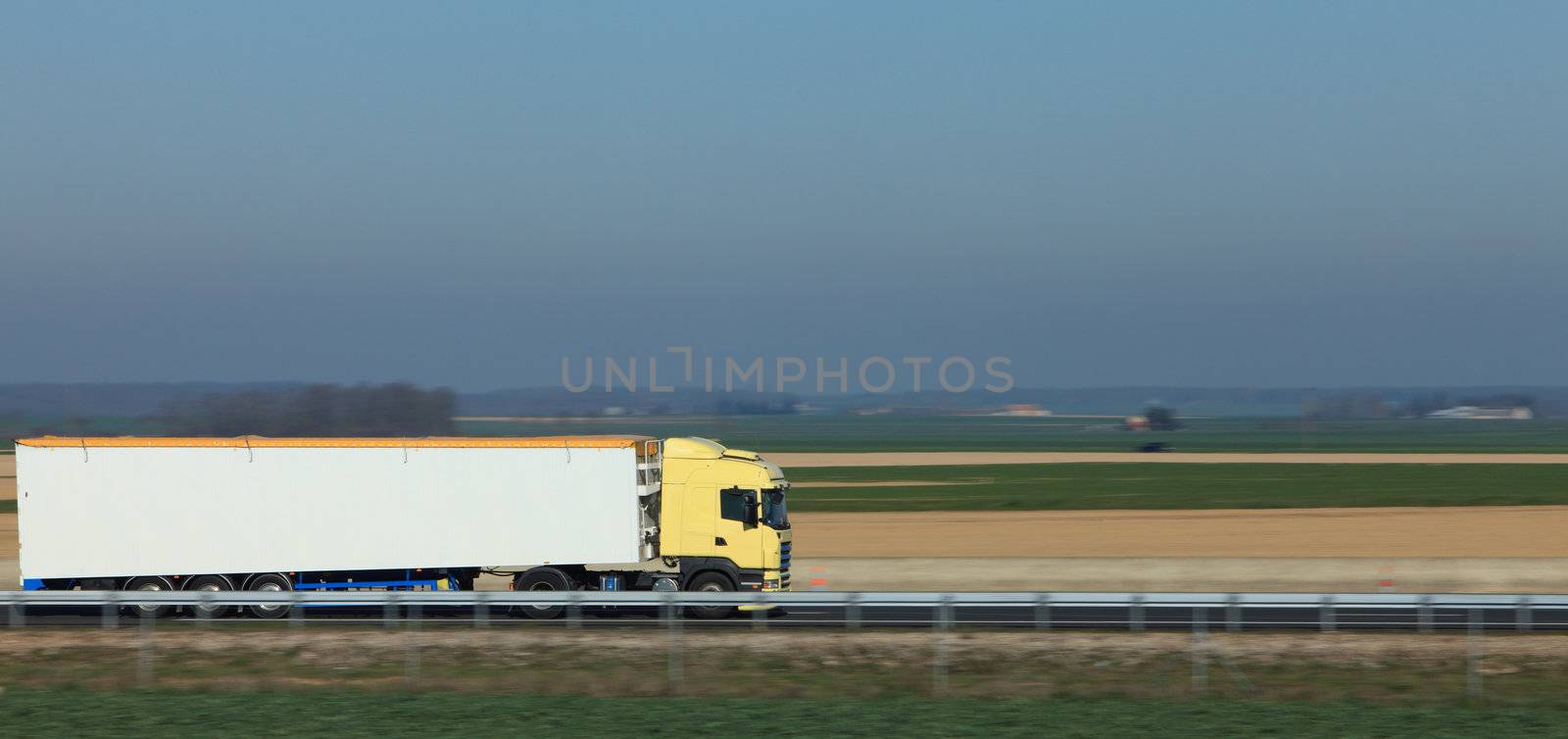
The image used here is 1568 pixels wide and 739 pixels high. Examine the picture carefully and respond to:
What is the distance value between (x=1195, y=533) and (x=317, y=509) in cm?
3128

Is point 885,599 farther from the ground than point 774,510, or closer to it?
closer to it

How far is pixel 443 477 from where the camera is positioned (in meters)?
29.4

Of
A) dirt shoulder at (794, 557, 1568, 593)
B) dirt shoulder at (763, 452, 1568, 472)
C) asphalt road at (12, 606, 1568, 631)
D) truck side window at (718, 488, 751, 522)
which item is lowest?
dirt shoulder at (794, 557, 1568, 593)

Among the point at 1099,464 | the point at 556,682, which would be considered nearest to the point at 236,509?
the point at 556,682

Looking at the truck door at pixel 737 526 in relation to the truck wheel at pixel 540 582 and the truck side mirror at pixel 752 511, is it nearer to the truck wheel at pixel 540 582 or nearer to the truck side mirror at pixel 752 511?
the truck side mirror at pixel 752 511

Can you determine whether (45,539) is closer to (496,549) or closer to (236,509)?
(236,509)

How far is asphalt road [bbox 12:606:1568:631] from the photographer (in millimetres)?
26109

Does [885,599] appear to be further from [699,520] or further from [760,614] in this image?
[699,520]

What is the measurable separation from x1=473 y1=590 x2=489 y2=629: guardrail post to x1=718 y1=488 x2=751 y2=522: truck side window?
16.0 feet

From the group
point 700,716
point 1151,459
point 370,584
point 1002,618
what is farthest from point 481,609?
point 1151,459

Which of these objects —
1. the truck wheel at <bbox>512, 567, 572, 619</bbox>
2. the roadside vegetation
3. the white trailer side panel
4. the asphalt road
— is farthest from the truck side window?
the roadside vegetation

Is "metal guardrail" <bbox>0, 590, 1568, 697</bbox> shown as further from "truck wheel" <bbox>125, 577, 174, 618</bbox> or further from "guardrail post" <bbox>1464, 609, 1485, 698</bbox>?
"truck wheel" <bbox>125, 577, 174, 618</bbox>

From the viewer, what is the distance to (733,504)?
30234 mm

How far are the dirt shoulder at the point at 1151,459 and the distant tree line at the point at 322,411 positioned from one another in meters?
23.0
